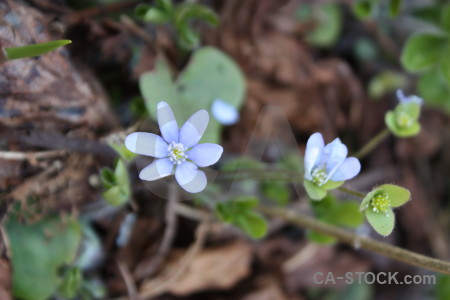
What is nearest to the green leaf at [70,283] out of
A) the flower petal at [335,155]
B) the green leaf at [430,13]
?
the flower petal at [335,155]

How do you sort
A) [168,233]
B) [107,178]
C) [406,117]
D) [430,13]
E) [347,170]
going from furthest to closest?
[430,13] → [168,233] → [406,117] → [107,178] → [347,170]

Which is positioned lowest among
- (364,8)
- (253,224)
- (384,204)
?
(253,224)

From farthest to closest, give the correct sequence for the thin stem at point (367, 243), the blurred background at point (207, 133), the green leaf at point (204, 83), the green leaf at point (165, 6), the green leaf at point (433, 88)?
the green leaf at point (433, 88) < the green leaf at point (204, 83) < the green leaf at point (165, 6) < the blurred background at point (207, 133) < the thin stem at point (367, 243)

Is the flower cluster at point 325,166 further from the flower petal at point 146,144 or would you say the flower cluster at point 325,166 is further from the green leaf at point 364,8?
the green leaf at point 364,8

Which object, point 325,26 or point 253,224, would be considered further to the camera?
point 325,26

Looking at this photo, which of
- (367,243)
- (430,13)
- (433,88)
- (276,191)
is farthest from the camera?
(430,13)

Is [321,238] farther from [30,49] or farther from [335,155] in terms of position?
[30,49]

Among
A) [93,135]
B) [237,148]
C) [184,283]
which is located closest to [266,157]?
[237,148]

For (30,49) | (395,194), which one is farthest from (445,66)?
(30,49)
